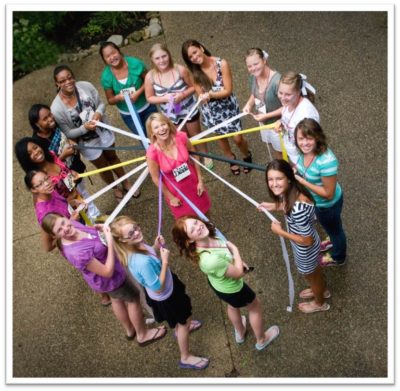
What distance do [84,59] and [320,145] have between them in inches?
199

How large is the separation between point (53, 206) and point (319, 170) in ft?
6.93

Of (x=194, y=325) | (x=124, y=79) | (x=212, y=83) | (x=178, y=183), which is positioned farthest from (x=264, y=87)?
(x=194, y=325)

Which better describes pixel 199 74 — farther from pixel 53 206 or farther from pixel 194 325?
pixel 194 325

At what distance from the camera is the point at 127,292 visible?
356 cm

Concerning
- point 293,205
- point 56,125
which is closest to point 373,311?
point 293,205

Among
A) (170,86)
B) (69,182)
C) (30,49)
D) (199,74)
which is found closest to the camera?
(69,182)

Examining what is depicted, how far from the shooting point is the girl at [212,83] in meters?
3.94

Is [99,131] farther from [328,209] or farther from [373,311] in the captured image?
[373,311]

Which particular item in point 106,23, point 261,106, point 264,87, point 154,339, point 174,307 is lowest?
point 154,339

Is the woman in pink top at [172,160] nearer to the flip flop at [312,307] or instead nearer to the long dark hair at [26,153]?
the long dark hair at [26,153]

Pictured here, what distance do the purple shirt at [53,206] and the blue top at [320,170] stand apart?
190 centimetres

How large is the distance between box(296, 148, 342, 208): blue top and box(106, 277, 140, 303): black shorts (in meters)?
1.62

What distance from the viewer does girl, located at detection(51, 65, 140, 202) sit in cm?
400

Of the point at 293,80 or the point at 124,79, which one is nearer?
the point at 293,80
